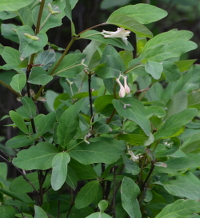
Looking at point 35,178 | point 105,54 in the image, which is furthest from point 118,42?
point 35,178

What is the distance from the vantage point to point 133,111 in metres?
0.60

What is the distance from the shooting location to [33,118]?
2.12 feet

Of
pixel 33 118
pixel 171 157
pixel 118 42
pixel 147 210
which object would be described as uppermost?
pixel 118 42

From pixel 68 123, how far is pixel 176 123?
0.19 metres

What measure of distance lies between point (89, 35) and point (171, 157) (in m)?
0.29

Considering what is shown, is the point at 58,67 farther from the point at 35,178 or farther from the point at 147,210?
the point at 147,210

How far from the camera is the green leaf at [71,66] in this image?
64 cm

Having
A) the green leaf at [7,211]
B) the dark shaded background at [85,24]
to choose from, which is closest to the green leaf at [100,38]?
the green leaf at [7,211]

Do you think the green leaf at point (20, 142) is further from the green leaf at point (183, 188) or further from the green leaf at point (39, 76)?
the green leaf at point (183, 188)

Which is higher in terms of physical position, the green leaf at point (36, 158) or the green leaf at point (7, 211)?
the green leaf at point (36, 158)

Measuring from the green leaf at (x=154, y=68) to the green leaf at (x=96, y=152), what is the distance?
139 mm

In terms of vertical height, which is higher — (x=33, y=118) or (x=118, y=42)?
(x=118, y=42)

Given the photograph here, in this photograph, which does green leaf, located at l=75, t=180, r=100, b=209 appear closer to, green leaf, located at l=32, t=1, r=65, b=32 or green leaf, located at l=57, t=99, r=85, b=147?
green leaf, located at l=57, t=99, r=85, b=147

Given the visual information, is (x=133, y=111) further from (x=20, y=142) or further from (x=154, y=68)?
(x=20, y=142)
